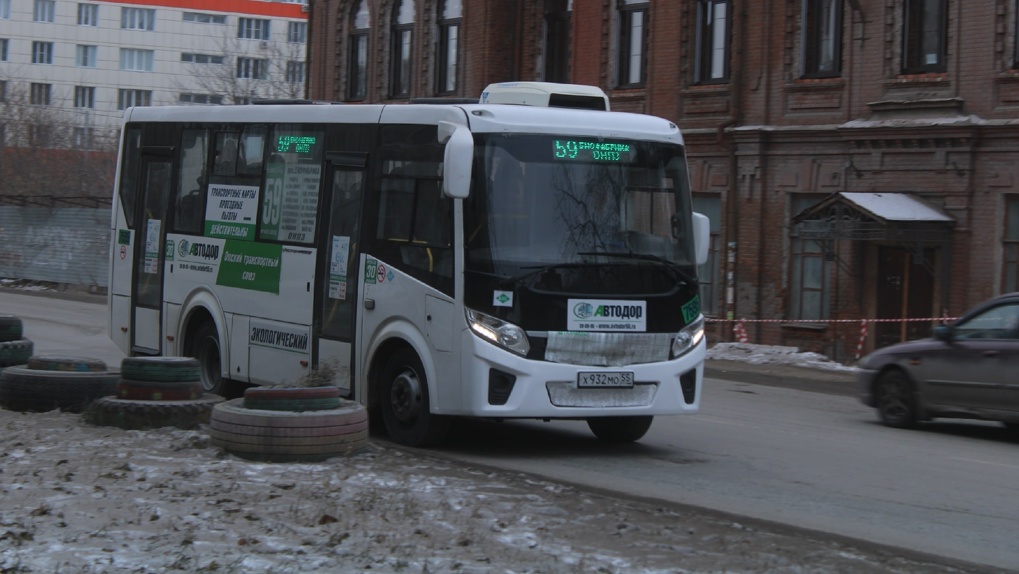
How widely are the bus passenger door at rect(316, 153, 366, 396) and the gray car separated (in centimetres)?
624

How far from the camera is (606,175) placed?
11188 millimetres

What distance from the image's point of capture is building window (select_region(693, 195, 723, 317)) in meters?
27.2

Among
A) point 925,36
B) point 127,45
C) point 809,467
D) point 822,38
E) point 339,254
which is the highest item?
point 127,45

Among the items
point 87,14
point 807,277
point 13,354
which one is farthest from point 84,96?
point 13,354

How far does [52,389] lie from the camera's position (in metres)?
12.3

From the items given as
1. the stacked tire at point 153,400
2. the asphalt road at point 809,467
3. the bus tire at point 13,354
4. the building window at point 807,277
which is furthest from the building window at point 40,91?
the stacked tire at point 153,400

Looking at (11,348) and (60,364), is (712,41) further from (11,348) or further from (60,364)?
(60,364)

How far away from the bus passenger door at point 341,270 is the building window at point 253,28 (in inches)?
3532

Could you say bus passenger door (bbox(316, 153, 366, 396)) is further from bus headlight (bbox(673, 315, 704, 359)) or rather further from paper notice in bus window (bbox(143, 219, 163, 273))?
paper notice in bus window (bbox(143, 219, 163, 273))

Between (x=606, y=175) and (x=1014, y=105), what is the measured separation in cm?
1316

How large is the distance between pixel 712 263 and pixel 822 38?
4998 mm

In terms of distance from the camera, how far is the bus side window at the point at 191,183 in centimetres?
1463

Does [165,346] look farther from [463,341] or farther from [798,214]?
[798,214]

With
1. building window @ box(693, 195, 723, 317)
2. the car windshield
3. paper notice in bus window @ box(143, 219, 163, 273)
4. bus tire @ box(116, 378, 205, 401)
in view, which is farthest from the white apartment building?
the car windshield
